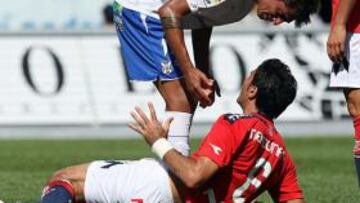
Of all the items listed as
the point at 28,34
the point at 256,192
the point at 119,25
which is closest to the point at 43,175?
the point at 119,25

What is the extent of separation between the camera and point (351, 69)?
7.41m

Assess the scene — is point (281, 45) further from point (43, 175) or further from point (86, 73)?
point (43, 175)

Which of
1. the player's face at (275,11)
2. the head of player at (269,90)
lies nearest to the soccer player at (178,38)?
the player's face at (275,11)

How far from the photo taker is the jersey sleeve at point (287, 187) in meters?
6.82

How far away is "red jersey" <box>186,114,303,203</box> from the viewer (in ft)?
21.0

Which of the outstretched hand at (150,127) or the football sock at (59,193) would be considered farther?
the football sock at (59,193)

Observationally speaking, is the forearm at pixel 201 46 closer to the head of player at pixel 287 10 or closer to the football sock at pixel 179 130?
the football sock at pixel 179 130

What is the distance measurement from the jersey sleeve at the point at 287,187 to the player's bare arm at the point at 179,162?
1.97 feet

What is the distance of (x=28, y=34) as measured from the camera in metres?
16.5

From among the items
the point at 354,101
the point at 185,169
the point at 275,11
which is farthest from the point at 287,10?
the point at 185,169

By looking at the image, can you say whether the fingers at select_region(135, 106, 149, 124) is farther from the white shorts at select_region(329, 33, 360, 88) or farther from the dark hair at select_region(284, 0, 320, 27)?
the white shorts at select_region(329, 33, 360, 88)

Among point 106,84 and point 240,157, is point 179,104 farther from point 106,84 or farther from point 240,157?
point 106,84

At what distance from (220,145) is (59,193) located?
98 cm

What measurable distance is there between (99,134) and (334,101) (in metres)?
3.01
